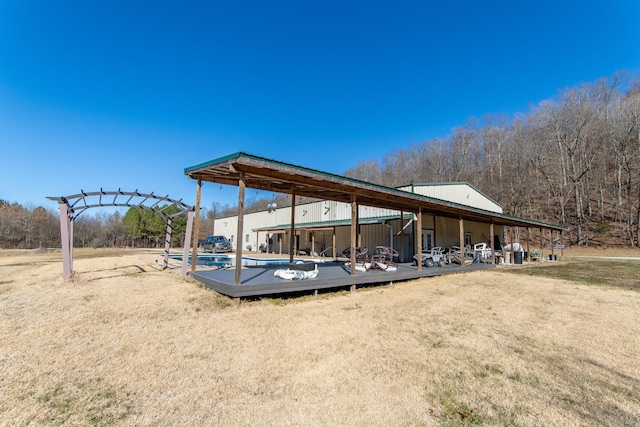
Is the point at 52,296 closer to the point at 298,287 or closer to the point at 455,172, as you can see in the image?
the point at 298,287

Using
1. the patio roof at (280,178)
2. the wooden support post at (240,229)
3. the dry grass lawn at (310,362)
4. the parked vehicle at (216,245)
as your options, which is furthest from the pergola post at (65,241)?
the parked vehicle at (216,245)

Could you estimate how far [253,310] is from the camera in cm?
565

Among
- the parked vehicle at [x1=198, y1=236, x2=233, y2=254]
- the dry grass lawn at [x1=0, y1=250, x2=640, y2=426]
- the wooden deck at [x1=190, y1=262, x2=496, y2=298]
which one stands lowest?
the dry grass lawn at [x1=0, y1=250, x2=640, y2=426]

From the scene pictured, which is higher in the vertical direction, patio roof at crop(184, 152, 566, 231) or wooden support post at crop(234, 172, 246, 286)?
patio roof at crop(184, 152, 566, 231)

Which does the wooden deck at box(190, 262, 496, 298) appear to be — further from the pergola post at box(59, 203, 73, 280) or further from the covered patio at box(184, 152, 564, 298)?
the pergola post at box(59, 203, 73, 280)

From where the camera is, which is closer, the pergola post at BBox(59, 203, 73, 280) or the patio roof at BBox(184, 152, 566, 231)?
the patio roof at BBox(184, 152, 566, 231)

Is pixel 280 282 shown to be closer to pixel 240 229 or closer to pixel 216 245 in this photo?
pixel 240 229

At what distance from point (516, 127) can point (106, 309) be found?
4362 cm

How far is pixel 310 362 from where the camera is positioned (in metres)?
3.46

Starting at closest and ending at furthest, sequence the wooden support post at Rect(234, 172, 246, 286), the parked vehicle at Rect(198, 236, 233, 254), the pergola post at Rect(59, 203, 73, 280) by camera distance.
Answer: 1. the wooden support post at Rect(234, 172, 246, 286)
2. the pergola post at Rect(59, 203, 73, 280)
3. the parked vehicle at Rect(198, 236, 233, 254)

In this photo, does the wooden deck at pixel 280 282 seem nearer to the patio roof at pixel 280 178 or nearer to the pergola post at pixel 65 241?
the patio roof at pixel 280 178

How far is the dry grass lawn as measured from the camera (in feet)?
8.05

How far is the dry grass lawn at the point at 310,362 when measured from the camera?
8.05 feet

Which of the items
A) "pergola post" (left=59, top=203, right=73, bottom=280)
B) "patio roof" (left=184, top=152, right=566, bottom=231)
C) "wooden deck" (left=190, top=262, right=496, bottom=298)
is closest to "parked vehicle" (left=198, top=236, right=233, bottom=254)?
"pergola post" (left=59, top=203, right=73, bottom=280)
